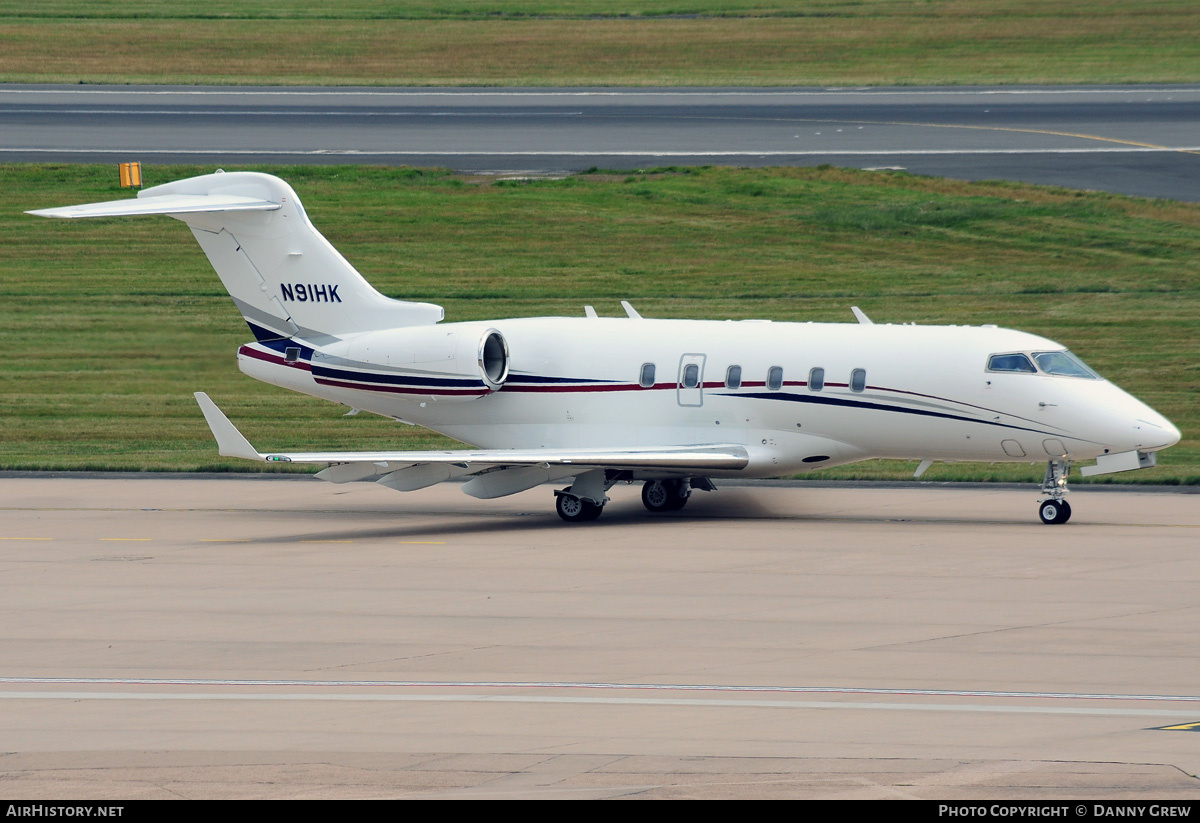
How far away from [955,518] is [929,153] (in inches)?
1071

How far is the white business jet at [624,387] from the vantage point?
2470 centimetres

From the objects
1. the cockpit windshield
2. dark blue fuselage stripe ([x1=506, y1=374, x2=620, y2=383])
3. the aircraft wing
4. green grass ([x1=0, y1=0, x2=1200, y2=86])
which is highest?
green grass ([x1=0, y1=0, x2=1200, y2=86])

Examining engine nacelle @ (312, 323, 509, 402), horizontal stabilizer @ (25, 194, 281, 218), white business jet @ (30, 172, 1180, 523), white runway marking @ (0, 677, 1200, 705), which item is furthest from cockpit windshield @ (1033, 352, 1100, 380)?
horizontal stabilizer @ (25, 194, 281, 218)

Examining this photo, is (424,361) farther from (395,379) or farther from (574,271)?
(574,271)

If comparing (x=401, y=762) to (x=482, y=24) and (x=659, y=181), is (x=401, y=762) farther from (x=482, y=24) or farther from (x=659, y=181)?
(x=482, y=24)

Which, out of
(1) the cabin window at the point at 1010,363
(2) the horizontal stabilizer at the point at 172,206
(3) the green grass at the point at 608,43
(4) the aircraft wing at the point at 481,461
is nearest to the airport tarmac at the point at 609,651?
(4) the aircraft wing at the point at 481,461

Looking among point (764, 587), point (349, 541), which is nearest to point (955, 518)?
point (764, 587)

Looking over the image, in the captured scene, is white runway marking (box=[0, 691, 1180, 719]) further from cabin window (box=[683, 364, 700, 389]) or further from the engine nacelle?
the engine nacelle

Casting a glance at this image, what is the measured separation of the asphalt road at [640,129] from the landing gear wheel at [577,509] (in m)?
25.6

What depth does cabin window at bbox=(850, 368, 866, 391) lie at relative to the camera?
2527cm

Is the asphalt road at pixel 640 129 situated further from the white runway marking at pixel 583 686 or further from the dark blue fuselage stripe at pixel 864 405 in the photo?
the white runway marking at pixel 583 686

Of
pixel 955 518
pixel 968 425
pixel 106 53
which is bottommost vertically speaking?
pixel 955 518

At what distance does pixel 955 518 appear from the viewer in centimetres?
2570

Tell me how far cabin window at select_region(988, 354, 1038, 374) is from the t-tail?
377 inches
